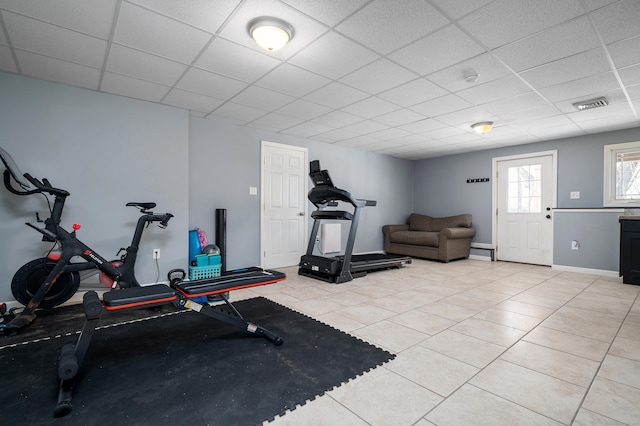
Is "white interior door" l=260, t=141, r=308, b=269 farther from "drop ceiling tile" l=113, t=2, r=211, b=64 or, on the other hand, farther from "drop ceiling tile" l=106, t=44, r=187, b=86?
"drop ceiling tile" l=113, t=2, r=211, b=64

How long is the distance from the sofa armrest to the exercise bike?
5363 millimetres

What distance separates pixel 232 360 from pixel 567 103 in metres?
4.77

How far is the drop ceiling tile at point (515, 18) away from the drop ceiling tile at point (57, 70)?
3.49 m

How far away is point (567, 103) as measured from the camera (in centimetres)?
373

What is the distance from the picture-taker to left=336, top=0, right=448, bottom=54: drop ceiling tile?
79.7 inches

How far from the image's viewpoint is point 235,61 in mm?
2762

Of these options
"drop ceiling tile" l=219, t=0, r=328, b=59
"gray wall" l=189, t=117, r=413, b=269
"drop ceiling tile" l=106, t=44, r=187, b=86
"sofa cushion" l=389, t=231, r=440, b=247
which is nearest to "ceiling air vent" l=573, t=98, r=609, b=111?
"sofa cushion" l=389, t=231, r=440, b=247

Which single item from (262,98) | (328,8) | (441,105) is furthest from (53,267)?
(441,105)

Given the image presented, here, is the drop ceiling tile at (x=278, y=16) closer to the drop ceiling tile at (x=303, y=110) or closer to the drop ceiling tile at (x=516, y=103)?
the drop ceiling tile at (x=303, y=110)

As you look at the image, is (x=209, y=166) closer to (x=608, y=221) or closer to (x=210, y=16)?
(x=210, y=16)

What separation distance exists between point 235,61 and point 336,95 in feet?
4.18

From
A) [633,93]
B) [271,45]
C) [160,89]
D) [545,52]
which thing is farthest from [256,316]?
[633,93]

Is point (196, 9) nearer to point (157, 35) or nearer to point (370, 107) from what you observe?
point (157, 35)

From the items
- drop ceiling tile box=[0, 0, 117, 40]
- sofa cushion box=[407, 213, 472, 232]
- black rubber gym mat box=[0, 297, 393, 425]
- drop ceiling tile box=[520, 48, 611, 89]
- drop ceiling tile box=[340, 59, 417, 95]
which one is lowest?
black rubber gym mat box=[0, 297, 393, 425]
